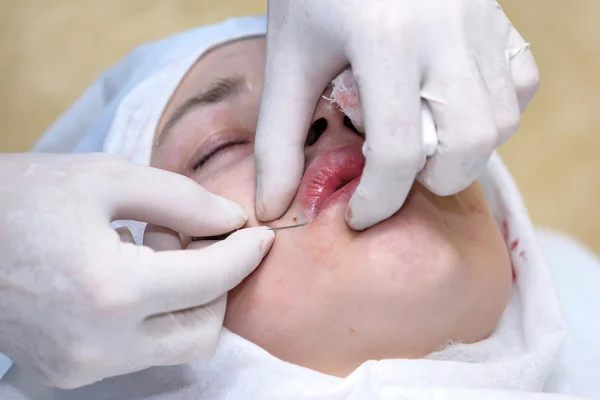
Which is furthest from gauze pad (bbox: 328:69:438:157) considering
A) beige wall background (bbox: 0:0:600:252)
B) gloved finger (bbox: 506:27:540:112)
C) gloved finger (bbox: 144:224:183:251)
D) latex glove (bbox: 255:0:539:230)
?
beige wall background (bbox: 0:0:600:252)

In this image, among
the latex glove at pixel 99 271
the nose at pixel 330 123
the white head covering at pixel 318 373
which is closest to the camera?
the latex glove at pixel 99 271

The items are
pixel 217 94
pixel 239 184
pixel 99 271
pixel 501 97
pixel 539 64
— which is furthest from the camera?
pixel 539 64

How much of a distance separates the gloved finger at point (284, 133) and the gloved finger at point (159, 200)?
2.7 inches

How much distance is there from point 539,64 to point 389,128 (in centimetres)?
137

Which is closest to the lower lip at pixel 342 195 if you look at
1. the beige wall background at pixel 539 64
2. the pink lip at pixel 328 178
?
the pink lip at pixel 328 178

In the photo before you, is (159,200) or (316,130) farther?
(316,130)

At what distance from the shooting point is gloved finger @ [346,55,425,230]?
0.78 metres

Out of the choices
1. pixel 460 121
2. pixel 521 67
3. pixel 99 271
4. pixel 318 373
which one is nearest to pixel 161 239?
pixel 99 271

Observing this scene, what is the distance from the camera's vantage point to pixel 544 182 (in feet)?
6.18

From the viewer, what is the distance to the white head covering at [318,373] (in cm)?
84

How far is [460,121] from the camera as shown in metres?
0.79

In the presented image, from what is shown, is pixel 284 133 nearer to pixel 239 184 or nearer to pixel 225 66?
pixel 239 184

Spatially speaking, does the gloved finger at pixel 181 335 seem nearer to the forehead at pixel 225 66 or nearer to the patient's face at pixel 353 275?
the patient's face at pixel 353 275

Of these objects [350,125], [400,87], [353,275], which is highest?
[400,87]
